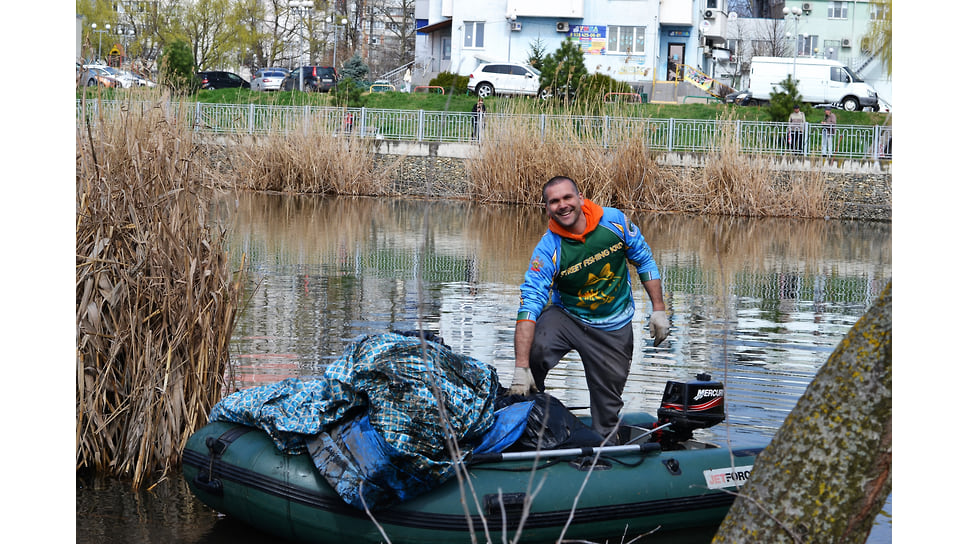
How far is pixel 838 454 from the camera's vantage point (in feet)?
9.71

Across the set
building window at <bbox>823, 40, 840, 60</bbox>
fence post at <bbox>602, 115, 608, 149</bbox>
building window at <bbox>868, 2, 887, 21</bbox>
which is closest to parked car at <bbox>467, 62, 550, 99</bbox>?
building window at <bbox>868, 2, 887, 21</bbox>

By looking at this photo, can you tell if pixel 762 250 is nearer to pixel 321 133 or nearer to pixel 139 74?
pixel 321 133

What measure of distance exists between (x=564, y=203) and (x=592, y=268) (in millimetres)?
418

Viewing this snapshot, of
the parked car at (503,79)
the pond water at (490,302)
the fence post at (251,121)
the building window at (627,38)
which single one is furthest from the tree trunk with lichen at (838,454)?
the building window at (627,38)

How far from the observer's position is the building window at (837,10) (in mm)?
69125

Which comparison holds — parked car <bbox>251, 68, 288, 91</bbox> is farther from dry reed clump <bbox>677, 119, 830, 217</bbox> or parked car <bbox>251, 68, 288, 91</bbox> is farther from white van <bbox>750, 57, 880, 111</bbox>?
dry reed clump <bbox>677, 119, 830, 217</bbox>

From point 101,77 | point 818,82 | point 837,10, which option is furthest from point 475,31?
point 101,77

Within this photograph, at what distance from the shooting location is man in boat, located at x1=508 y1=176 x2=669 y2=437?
638 cm

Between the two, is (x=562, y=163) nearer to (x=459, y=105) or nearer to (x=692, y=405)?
(x=459, y=105)

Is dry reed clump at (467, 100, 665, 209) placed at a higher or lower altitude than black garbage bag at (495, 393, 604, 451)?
higher

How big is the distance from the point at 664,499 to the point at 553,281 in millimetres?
1469

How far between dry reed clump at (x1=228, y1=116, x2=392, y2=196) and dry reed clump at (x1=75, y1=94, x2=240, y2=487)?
68.8ft

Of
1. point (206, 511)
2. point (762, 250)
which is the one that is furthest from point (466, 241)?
point (206, 511)

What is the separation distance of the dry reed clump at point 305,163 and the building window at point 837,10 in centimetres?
4915
